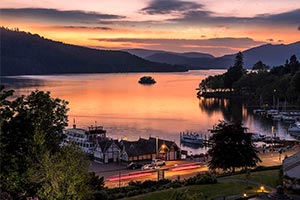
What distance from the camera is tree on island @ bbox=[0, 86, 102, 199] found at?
14844 mm

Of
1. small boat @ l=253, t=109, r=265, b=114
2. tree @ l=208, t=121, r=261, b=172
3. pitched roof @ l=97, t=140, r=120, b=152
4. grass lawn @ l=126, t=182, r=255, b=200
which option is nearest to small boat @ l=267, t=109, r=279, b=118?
small boat @ l=253, t=109, r=265, b=114

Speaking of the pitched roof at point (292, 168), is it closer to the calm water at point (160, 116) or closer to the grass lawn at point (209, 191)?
the grass lawn at point (209, 191)

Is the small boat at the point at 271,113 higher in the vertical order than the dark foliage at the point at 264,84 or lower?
lower

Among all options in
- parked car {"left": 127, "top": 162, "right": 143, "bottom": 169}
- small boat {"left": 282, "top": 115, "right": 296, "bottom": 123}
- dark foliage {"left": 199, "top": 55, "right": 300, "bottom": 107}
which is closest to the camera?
parked car {"left": 127, "top": 162, "right": 143, "bottom": 169}

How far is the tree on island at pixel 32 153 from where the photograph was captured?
48.7 feet

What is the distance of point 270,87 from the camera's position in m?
109

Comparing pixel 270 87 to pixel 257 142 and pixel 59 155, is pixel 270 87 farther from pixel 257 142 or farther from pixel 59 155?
pixel 59 155

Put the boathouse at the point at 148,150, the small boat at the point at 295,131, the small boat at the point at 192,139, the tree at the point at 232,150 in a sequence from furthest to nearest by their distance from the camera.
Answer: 1. the small boat at the point at 295,131
2. the small boat at the point at 192,139
3. the boathouse at the point at 148,150
4. the tree at the point at 232,150

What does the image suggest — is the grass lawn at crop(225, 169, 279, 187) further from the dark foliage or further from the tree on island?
the dark foliage

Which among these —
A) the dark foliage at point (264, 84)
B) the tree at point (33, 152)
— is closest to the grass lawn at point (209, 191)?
the tree at point (33, 152)

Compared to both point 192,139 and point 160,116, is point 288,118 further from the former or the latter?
point 192,139

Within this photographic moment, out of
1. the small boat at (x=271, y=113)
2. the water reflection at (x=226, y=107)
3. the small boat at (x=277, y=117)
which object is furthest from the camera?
the water reflection at (x=226, y=107)

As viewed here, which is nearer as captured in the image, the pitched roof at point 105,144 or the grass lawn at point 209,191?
the grass lawn at point 209,191

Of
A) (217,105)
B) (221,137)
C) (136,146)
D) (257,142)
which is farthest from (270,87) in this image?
(221,137)
